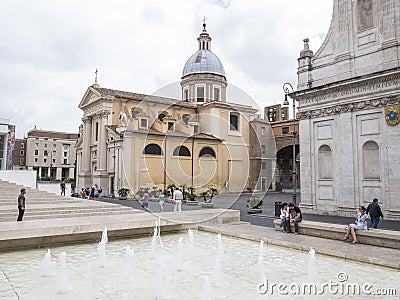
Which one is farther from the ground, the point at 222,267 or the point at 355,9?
the point at 355,9

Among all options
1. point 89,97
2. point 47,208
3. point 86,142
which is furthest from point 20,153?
point 47,208

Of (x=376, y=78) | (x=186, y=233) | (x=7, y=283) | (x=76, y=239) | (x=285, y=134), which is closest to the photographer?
(x=7, y=283)

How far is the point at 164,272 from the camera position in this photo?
23.1 ft

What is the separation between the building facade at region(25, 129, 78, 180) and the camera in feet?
290

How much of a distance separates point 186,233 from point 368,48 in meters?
14.9

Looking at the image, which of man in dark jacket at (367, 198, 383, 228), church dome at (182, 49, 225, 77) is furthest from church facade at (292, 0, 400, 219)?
church dome at (182, 49, 225, 77)

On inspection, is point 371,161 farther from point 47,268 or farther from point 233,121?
point 47,268

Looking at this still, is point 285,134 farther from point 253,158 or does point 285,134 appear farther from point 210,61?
point 253,158

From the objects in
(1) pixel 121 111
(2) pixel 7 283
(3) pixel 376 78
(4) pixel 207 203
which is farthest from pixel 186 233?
(1) pixel 121 111

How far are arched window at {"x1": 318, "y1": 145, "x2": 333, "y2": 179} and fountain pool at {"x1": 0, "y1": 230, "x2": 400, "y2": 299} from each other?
38.9ft

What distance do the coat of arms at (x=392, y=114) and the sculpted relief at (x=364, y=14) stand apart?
17.3 ft

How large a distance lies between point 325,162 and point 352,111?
350 cm

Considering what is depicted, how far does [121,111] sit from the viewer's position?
4416cm

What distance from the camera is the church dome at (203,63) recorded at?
53.4 m
